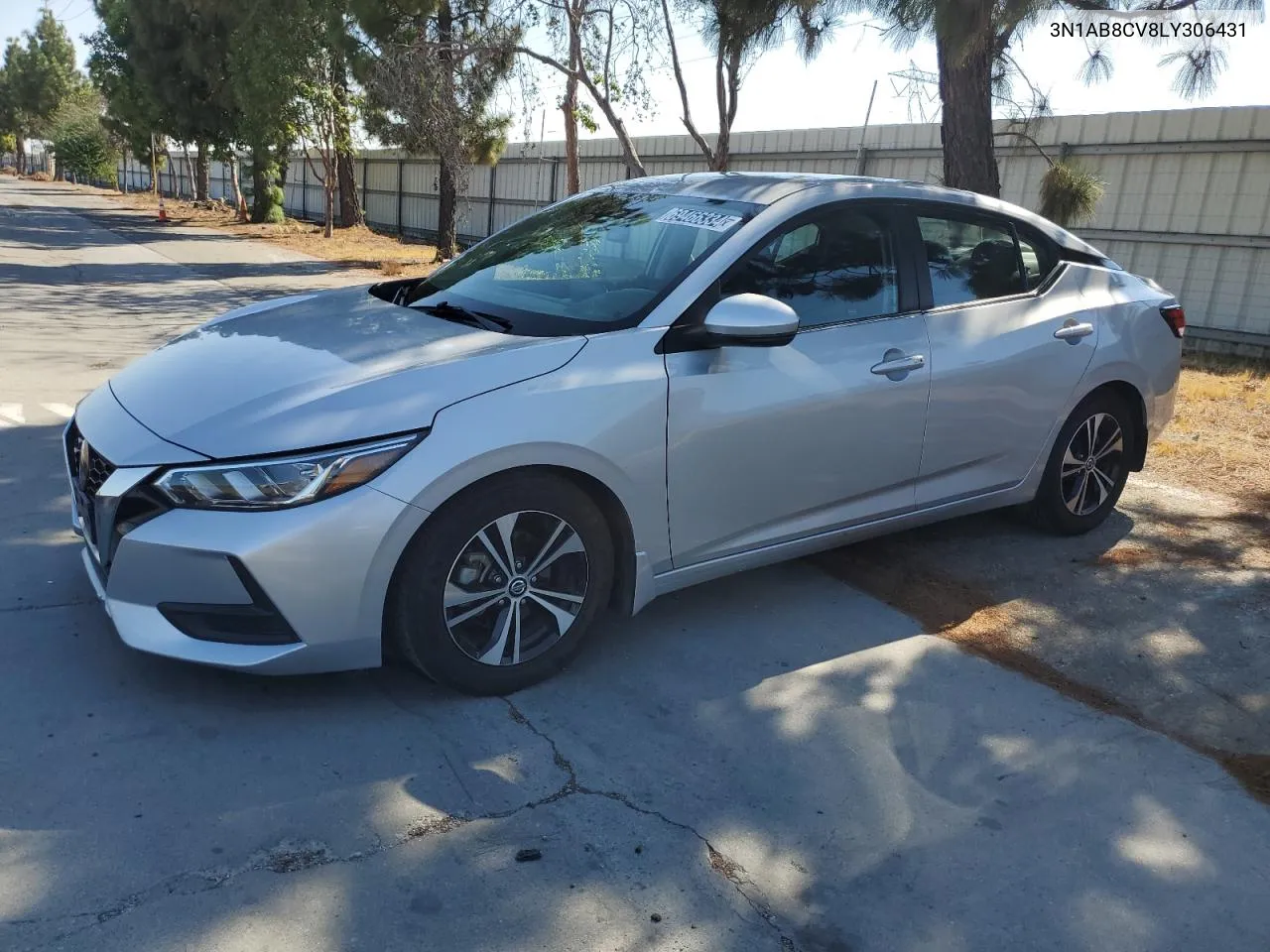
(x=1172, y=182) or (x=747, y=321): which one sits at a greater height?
(x=1172, y=182)

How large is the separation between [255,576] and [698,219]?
2.13m

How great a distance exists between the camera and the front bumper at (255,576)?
2867 millimetres

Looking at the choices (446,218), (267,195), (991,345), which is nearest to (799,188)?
(991,345)

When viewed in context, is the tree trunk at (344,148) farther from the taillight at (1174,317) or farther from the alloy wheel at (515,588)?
the alloy wheel at (515,588)

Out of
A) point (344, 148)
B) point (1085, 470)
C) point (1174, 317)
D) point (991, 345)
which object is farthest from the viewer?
point (344, 148)

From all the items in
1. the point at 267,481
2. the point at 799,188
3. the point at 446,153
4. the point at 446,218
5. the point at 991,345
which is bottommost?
the point at 267,481

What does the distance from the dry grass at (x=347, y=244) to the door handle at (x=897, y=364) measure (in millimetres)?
14074

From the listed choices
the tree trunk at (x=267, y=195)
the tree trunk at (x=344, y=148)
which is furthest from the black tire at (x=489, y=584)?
the tree trunk at (x=267, y=195)

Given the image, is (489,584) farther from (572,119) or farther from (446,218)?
(446,218)

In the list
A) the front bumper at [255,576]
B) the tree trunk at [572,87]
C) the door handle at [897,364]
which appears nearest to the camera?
the front bumper at [255,576]

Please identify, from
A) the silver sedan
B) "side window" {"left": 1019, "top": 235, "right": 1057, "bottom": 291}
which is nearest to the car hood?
the silver sedan

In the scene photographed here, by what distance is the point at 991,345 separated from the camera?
4.40m

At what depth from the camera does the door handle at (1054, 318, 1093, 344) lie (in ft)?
15.3

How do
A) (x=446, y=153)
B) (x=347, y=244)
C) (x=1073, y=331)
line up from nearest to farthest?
1. (x=1073, y=331)
2. (x=446, y=153)
3. (x=347, y=244)
